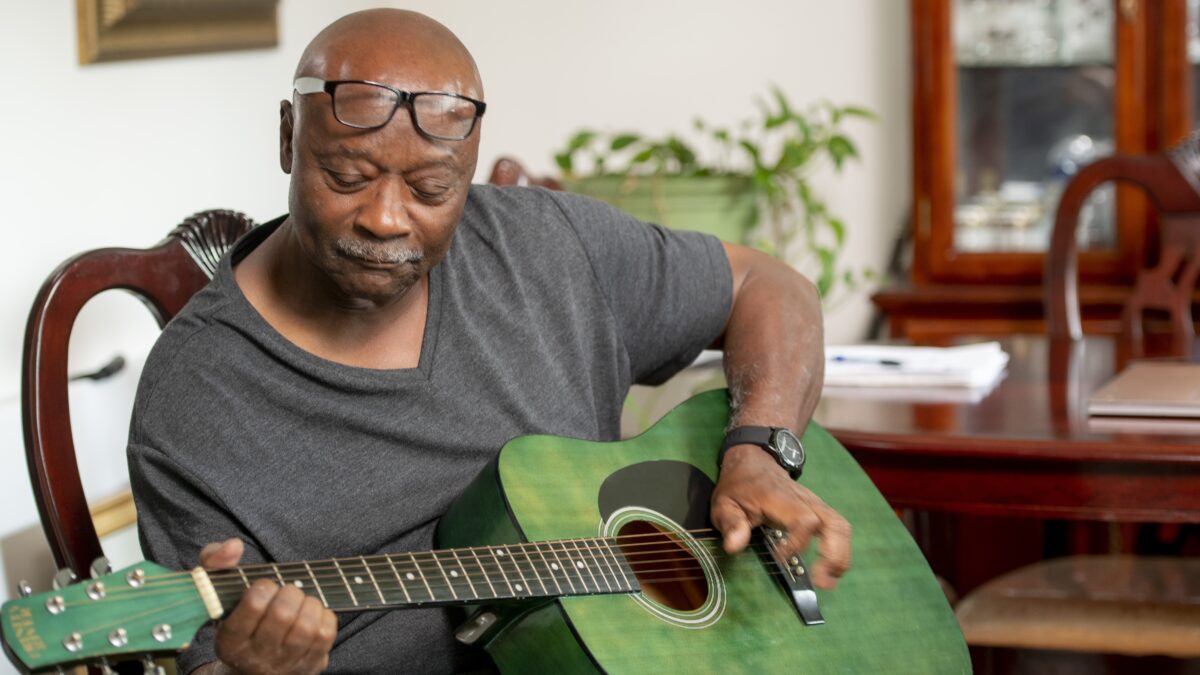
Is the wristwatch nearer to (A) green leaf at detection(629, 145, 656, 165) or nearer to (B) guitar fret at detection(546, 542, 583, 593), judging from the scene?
(B) guitar fret at detection(546, 542, 583, 593)

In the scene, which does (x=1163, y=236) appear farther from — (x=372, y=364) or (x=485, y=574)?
(x=485, y=574)

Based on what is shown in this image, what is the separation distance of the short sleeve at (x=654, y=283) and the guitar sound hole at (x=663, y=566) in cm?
34

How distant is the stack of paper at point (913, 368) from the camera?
202cm

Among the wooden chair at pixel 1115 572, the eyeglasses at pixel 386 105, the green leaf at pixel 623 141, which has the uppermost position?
the eyeglasses at pixel 386 105

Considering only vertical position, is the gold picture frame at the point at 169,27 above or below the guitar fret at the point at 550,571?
above

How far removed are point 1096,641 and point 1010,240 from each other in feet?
5.47

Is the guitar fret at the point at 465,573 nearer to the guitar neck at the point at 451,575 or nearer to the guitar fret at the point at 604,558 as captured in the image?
the guitar neck at the point at 451,575

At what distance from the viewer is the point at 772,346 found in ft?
5.49

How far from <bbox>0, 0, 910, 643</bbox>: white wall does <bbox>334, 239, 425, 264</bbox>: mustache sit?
715 millimetres

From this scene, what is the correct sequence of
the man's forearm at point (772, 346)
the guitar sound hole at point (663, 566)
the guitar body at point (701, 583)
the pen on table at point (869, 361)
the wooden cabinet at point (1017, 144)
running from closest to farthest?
the guitar body at point (701, 583)
the guitar sound hole at point (663, 566)
the man's forearm at point (772, 346)
the pen on table at point (869, 361)
the wooden cabinet at point (1017, 144)

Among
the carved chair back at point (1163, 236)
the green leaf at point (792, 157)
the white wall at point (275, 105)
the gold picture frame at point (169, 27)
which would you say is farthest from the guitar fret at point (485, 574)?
the green leaf at point (792, 157)

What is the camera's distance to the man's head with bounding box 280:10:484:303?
49.3 inches

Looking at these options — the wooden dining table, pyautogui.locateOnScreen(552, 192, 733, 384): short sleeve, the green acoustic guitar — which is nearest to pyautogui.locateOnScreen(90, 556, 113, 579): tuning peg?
the green acoustic guitar

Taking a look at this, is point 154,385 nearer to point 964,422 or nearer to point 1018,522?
point 964,422
